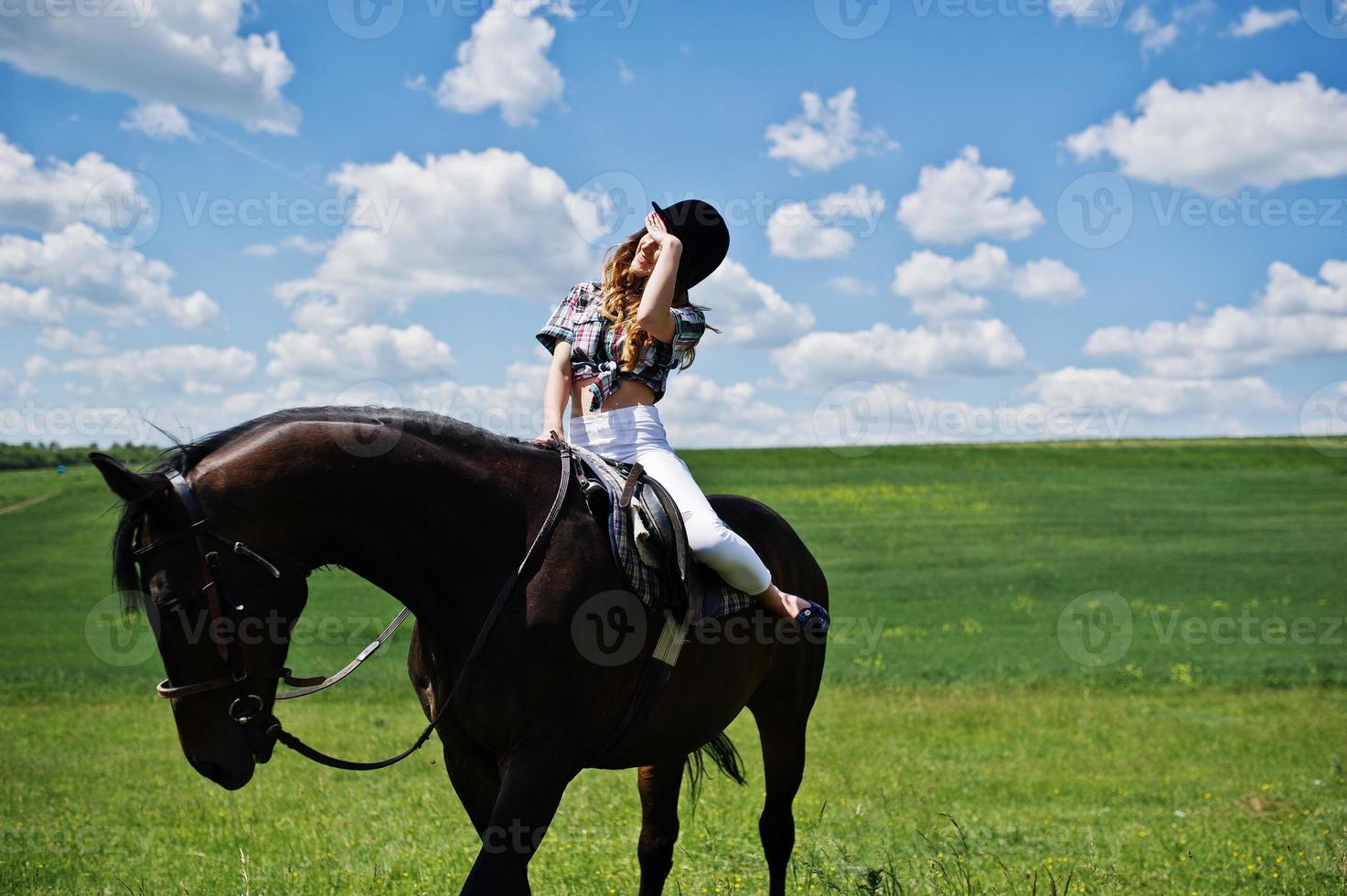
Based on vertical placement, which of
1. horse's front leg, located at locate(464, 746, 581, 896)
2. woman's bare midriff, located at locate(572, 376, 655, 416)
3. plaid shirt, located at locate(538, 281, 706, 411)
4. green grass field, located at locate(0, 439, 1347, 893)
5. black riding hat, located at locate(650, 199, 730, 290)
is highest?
black riding hat, located at locate(650, 199, 730, 290)

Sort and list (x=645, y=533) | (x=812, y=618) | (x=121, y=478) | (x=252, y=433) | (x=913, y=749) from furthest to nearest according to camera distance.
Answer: (x=913, y=749) < (x=812, y=618) < (x=645, y=533) < (x=252, y=433) < (x=121, y=478)

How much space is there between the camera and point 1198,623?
21406 mm

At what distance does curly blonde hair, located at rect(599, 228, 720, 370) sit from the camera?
170 inches

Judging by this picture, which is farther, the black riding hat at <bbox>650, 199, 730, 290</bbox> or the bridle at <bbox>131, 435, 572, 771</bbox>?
the black riding hat at <bbox>650, 199, 730, 290</bbox>

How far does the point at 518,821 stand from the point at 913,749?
936cm

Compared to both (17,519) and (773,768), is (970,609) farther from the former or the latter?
(17,519)

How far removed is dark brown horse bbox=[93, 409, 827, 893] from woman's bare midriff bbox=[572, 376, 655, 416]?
0.43 metres

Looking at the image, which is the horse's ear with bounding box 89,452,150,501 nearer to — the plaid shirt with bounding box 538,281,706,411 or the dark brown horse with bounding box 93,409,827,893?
the dark brown horse with bounding box 93,409,827,893

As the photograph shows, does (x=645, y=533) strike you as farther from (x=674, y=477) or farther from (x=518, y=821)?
(x=518, y=821)

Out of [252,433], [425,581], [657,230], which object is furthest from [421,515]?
[657,230]

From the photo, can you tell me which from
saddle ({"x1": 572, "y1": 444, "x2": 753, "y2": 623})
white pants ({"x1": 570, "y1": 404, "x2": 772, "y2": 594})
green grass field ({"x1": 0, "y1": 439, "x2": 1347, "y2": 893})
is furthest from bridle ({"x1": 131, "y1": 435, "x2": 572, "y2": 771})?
white pants ({"x1": 570, "y1": 404, "x2": 772, "y2": 594})

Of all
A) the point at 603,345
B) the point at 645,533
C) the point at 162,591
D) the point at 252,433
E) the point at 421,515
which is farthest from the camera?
the point at 603,345

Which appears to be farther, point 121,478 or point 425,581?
point 425,581

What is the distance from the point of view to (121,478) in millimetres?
2990
